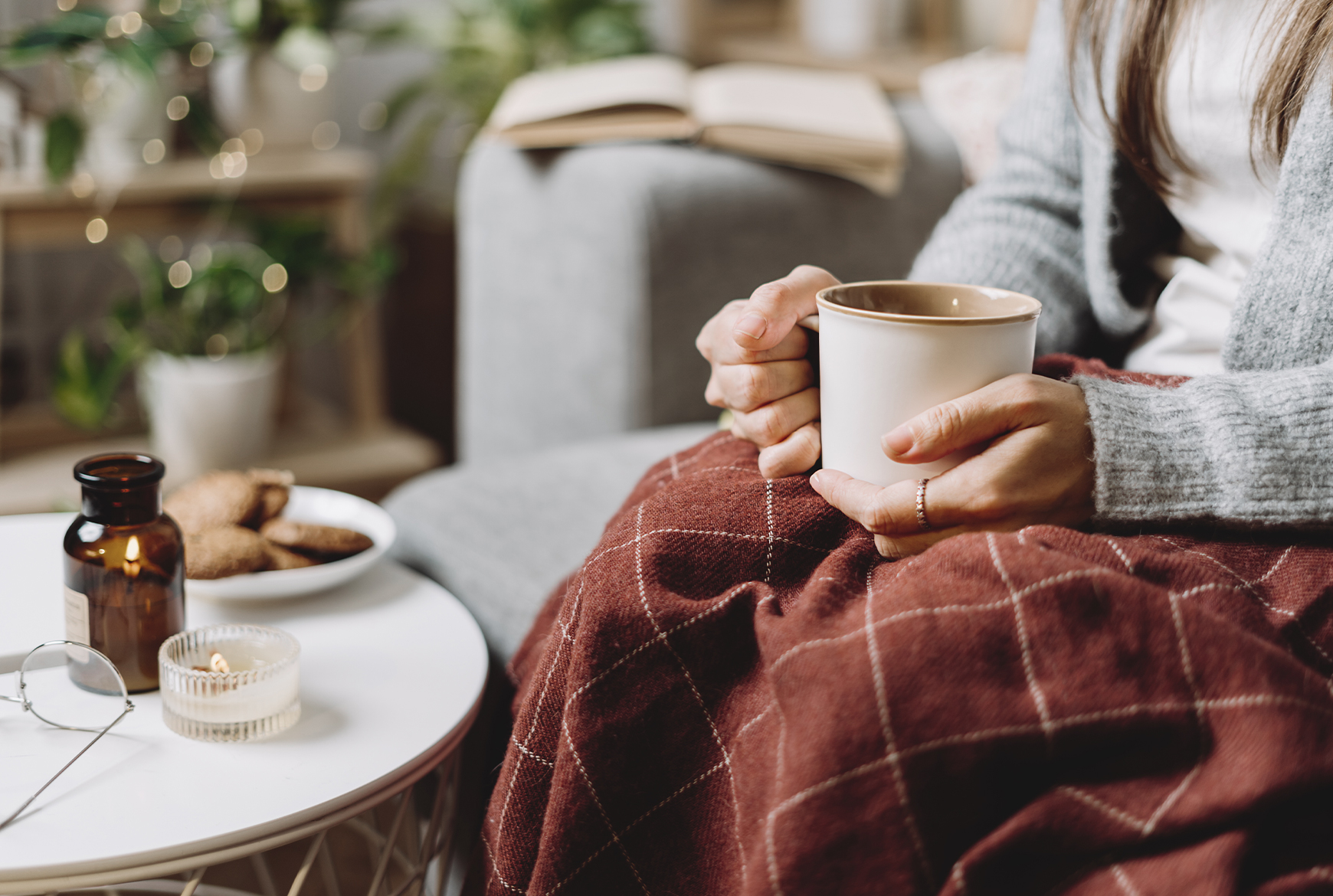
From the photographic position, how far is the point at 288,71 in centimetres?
178

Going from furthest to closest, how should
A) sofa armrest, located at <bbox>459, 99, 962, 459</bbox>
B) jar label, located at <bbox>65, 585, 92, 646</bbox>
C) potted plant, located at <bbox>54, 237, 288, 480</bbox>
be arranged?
potted plant, located at <bbox>54, 237, 288, 480</bbox>, sofa armrest, located at <bbox>459, 99, 962, 459</bbox>, jar label, located at <bbox>65, 585, 92, 646</bbox>

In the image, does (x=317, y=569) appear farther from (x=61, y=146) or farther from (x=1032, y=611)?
(x=61, y=146)

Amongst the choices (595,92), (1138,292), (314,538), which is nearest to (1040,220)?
(1138,292)

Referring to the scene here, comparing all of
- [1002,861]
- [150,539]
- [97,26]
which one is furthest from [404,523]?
[97,26]

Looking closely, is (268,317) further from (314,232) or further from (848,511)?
(848,511)

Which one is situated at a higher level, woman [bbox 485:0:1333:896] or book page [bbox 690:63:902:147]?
book page [bbox 690:63:902:147]

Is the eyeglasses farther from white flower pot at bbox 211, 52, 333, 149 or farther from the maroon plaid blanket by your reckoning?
white flower pot at bbox 211, 52, 333, 149

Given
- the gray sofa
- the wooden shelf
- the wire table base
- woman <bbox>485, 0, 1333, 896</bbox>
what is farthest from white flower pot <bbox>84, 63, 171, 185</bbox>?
woman <bbox>485, 0, 1333, 896</bbox>

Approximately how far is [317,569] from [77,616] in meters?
0.15

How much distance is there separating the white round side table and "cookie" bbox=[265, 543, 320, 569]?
0.09 ft

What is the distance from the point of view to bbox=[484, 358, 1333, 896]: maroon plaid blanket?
1.42ft

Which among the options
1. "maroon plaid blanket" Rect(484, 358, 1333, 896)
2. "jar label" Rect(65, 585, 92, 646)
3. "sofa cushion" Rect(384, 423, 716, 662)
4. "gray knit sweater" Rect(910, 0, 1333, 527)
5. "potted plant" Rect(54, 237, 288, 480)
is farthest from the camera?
"potted plant" Rect(54, 237, 288, 480)

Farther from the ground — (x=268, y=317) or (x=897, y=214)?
(x=897, y=214)

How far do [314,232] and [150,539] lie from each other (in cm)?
124
